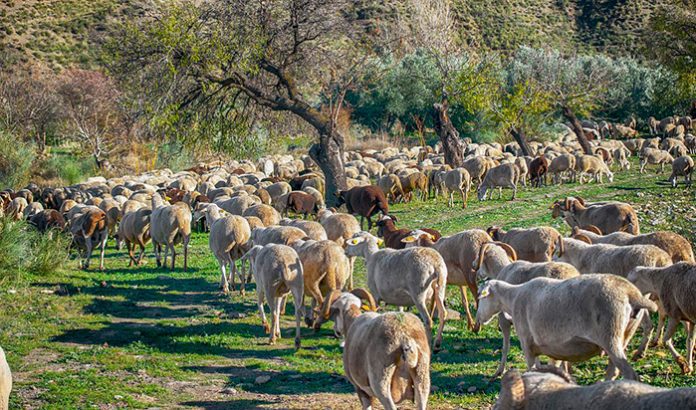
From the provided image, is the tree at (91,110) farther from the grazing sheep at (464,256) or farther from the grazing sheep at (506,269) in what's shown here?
the grazing sheep at (506,269)

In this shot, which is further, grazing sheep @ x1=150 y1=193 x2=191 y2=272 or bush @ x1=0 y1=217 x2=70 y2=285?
grazing sheep @ x1=150 y1=193 x2=191 y2=272

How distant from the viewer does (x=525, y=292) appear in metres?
8.90

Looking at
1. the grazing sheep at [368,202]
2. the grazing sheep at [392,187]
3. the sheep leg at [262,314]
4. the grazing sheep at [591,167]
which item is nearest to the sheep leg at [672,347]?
the sheep leg at [262,314]

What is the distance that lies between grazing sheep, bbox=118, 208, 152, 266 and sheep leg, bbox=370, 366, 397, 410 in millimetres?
13611

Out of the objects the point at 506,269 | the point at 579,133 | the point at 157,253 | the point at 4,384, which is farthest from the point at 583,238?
the point at 579,133

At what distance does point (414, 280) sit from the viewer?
1120cm

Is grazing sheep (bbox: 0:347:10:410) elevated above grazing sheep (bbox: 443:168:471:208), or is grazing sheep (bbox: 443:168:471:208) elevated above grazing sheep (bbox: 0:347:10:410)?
A: grazing sheep (bbox: 443:168:471:208)

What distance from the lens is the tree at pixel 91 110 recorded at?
46.1m

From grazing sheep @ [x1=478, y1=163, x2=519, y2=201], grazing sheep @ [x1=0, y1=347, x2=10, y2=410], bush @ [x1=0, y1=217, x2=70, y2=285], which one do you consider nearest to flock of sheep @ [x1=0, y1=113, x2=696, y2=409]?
grazing sheep @ [x1=0, y1=347, x2=10, y2=410]

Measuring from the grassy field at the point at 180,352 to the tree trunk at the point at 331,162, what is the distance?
23.8 ft

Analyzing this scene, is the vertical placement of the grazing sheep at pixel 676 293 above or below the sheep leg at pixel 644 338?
above

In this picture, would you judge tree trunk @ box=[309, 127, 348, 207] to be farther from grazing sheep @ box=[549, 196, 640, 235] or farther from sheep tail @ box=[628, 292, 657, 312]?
sheep tail @ box=[628, 292, 657, 312]

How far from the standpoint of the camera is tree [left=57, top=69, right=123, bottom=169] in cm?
4606

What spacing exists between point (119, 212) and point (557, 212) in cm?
1219
